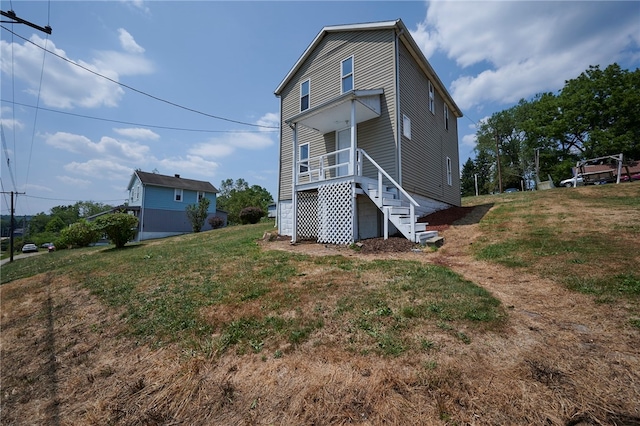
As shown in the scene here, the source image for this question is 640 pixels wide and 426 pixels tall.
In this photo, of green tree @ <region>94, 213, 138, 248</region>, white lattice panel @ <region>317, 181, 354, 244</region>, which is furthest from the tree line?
green tree @ <region>94, 213, 138, 248</region>

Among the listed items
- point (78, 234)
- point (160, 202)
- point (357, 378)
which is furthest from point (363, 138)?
point (160, 202)

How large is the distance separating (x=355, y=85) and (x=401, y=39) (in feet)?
7.66

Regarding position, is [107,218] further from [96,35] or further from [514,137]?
[514,137]

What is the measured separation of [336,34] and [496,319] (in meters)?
12.9

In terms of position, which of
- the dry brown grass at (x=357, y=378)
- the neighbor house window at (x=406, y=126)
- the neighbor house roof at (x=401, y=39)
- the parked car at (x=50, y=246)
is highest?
the neighbor house roof at (x=401, y=39)

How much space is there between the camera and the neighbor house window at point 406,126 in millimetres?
10709

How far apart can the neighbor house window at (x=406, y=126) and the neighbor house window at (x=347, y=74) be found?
2.72 metres

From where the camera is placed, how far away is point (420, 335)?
322 centimetres

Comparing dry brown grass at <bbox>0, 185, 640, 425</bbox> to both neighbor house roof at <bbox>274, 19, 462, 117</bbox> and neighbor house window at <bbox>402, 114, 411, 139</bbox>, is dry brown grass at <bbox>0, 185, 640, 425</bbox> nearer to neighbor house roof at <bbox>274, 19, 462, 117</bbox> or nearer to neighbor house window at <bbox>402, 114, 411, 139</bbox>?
neighbor house window at <bbox>402, 114, 411, 139</bbox>

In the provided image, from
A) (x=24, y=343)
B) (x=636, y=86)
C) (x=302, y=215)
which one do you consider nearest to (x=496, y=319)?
(x=24, y=343)

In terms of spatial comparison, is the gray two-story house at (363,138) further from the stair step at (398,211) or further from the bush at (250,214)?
the bush at (250,214)

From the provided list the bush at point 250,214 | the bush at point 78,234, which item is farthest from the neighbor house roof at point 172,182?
the bush at point 250,214

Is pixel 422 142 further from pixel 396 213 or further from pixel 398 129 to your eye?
pixel 396 213

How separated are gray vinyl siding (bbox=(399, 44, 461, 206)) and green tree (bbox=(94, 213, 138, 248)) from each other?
15.4 metres
